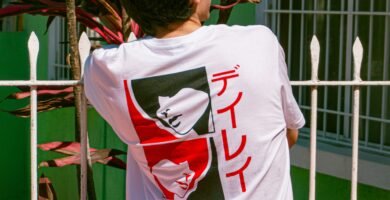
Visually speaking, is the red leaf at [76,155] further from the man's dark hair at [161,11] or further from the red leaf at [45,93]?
the man's dark hair at [161,11]

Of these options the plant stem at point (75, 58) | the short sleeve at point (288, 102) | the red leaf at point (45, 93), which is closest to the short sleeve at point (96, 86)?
the short sleeve at point (288, 102)

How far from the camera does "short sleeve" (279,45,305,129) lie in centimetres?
253

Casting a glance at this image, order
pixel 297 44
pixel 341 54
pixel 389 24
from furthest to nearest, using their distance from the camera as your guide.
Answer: pixel 297 44, pixel 341 54, pixel 389 24

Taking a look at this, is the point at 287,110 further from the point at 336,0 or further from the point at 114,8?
the point at 336,0

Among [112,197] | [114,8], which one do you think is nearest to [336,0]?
[114,8]

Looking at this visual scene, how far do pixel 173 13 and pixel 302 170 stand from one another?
10.2 ft

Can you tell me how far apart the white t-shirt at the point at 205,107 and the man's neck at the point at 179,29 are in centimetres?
4

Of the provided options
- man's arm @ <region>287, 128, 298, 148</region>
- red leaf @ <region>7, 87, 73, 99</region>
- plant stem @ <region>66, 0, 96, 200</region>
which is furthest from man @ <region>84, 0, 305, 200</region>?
red leaf @ <region>7, 87, 73, 99</region>

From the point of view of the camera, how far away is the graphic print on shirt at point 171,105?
2.47 metres

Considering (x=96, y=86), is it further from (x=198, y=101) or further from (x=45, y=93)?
(x=45, y=93)

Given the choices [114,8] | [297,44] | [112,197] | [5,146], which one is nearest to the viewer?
[114,8]

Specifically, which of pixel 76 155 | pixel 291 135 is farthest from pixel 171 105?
pixel 76 155

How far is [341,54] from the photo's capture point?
520 centimetres

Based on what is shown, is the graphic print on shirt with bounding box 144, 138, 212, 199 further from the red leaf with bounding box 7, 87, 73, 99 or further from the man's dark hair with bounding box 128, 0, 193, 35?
the red leaf with bounding box 7, 87, 73, 99
